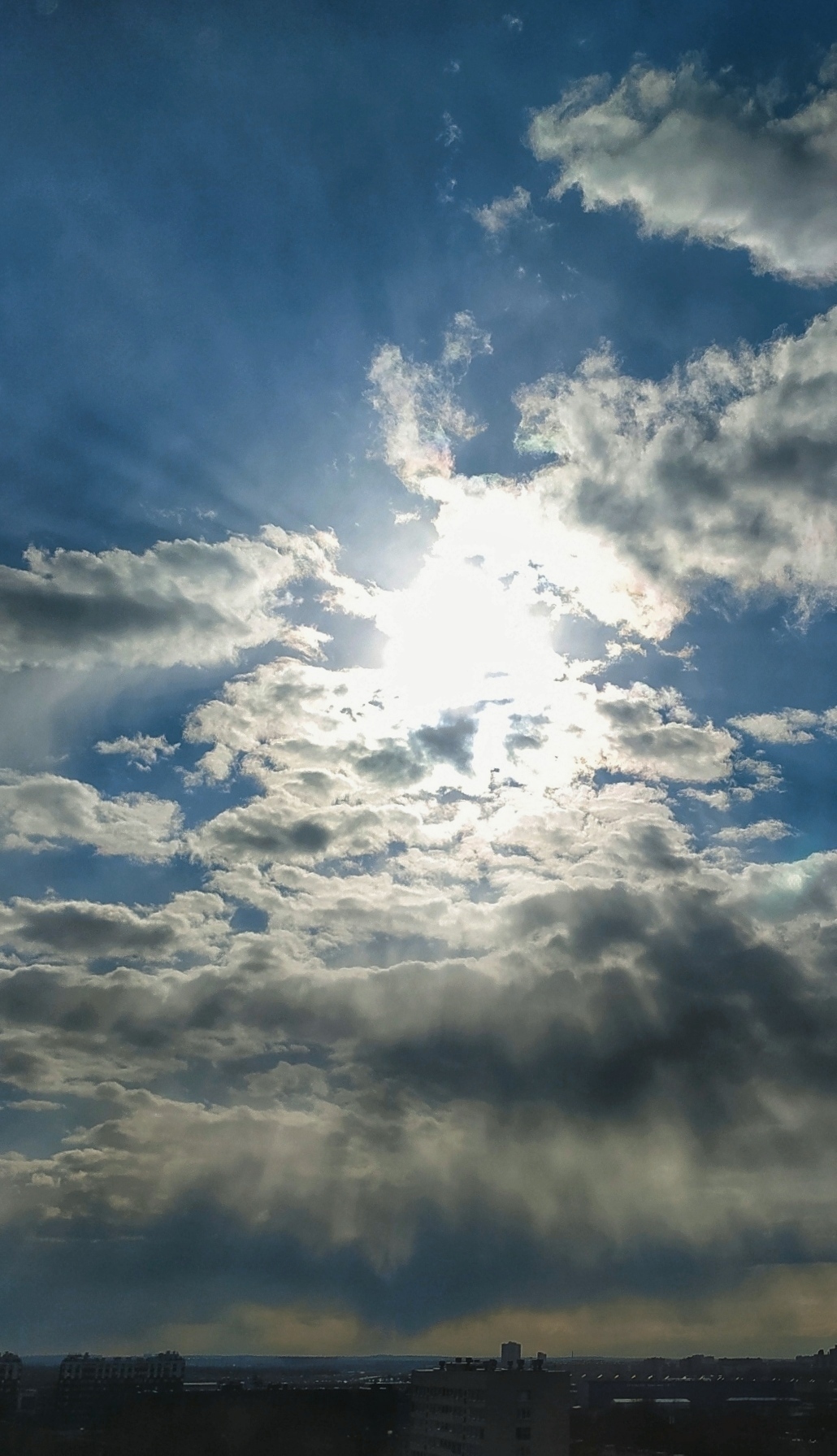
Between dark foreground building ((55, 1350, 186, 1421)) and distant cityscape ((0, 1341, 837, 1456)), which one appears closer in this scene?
distant cityscape ((0, 1341, 837, 1456))

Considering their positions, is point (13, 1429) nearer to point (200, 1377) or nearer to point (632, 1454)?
point (632, 1454)

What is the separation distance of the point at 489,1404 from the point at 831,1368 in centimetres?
7176

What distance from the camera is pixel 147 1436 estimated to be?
35375 millimetres


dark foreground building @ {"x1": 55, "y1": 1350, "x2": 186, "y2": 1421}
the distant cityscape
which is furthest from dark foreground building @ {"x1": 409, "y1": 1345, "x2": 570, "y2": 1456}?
dark foreground building @ {"x1": 55, "y1": 1350, "x2": 186, "y2": 1421}

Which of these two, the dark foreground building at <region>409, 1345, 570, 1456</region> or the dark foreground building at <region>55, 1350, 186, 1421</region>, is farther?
the dark foreground building at <region>55, 1350, 186, 1421</region>

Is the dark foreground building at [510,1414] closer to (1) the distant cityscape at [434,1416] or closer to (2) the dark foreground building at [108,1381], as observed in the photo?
(1) the distant cityscape at [434,1416]

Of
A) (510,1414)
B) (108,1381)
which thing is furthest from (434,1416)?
(108,1381)

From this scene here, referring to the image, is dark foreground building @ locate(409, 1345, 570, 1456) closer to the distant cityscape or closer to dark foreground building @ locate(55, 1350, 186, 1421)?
the distant cityscape

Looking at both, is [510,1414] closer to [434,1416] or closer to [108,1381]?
[434,1416]

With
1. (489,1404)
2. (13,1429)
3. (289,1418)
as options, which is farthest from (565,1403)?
(13,1429)

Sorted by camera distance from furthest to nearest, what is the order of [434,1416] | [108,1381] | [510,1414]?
[108,1381] < [434,1416] < [510,1414]

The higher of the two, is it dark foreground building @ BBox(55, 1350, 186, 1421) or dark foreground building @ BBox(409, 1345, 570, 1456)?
dark foreground building @ BBox(409, 1345, 570, 1456)

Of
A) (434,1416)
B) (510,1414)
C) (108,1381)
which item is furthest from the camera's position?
(108,1381)

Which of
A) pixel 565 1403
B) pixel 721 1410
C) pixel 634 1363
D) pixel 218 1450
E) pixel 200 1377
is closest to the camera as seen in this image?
pixel 565 1403
